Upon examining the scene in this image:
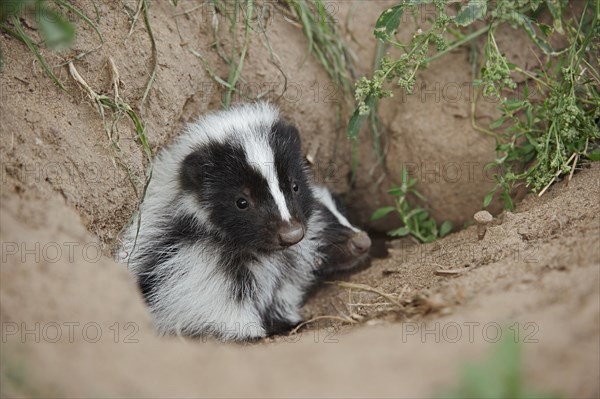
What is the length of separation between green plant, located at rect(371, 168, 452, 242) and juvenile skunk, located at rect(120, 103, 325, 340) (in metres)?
0.98

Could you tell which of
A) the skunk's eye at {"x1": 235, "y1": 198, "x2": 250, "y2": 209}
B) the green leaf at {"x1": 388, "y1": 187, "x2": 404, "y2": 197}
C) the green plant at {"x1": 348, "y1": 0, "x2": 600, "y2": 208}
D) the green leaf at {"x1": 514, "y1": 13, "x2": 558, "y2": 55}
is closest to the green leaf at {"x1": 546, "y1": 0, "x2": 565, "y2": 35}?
the green plant at {"x1": 348, "y1": 0, "x2": 600, "y2": 208}

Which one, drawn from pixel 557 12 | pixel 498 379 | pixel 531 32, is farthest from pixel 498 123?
pixel 498 379

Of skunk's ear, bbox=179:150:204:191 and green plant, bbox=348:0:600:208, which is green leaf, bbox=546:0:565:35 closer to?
green plant, bbox=348:0:600:208

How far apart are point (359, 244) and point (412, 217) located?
2.10 ft

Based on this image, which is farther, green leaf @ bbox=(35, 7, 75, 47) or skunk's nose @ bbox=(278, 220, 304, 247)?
skunk's nose @ bbox=(278, 220, 304, 247)

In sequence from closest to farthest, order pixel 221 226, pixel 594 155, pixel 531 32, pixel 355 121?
pixel 594 155 → pixel 221 226 → pixel 531 32 → pixel 355 121

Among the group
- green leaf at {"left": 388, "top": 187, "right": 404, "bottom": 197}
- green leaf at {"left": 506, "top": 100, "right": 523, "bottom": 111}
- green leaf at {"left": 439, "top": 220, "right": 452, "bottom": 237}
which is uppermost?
green leaf at {"left": 506, "top": 100, "right": 523, "bottom": 111}

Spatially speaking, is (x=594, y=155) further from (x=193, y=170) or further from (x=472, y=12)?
(x=193, y=170)

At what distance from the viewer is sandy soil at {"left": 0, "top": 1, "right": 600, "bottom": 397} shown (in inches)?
107

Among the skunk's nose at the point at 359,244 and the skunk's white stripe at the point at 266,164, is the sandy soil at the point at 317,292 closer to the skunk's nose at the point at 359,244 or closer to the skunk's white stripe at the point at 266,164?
the skunk's nose at the point at 359,244

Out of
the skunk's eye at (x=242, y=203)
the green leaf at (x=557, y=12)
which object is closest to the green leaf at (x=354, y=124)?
the skunk's eye at (x=242, y=203)

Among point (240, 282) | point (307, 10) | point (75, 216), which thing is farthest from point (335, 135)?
point (75, 216)

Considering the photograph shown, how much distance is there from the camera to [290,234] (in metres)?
4.11

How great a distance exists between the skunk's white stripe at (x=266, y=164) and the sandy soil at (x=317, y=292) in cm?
76
